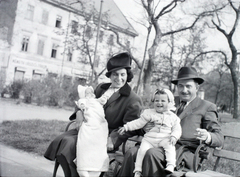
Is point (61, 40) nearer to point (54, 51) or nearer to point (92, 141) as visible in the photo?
point (54, 51)

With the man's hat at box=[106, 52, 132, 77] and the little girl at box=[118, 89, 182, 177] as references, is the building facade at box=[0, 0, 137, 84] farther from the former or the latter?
the little girl at box=[118, 89, 182, 177]

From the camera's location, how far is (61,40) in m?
14.7

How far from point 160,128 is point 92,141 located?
2.36 ft

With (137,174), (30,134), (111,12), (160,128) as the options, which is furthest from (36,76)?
(137,174)

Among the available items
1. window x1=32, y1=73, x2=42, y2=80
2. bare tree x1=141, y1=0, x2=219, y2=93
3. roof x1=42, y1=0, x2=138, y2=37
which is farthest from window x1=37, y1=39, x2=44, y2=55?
bare tree x1=141, y1=0, x2=219, y2=93

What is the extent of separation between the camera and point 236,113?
5.93 meters

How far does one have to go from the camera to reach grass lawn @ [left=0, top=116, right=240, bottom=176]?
5069mm

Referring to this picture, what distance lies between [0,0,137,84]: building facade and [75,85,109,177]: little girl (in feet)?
23.4

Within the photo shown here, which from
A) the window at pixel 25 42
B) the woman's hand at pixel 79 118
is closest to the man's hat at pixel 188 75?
the woman's hand at pixel 79 118

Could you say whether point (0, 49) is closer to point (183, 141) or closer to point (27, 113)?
point (27, 113)

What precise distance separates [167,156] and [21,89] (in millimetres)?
9625

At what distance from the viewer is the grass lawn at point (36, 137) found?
507cm

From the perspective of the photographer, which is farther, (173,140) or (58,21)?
(58,21)

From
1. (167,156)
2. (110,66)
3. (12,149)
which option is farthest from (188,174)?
(12,149)
